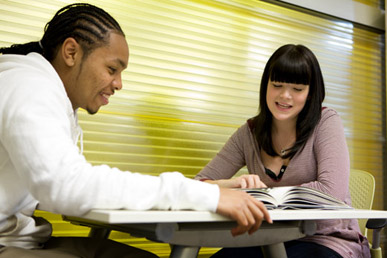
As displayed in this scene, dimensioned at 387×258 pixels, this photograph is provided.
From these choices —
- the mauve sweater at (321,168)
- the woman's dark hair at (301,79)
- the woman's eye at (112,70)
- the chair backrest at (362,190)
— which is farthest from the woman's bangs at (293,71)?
the woman's eye at (112,70)

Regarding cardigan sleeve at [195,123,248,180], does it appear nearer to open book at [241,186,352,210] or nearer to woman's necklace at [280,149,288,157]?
woman's necklace at [280,149,288,157]

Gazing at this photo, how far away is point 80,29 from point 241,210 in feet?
2.34

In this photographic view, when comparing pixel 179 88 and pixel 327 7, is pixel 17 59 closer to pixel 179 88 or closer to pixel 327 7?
pixel 179 88

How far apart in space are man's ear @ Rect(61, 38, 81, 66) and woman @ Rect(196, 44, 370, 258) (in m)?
0.67

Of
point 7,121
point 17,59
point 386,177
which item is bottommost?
point 386,177

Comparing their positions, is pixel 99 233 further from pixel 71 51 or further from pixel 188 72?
pixel 188 72

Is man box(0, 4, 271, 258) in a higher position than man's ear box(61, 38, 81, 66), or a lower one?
lower

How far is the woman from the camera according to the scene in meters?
1.71

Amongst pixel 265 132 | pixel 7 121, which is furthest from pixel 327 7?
pixel 7 121

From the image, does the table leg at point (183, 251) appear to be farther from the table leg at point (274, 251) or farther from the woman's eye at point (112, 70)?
the woman's eye at point (112, 70)

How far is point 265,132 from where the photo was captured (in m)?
2.05

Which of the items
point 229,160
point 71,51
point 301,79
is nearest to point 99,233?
point 229,160

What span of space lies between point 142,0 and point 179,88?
0.53m

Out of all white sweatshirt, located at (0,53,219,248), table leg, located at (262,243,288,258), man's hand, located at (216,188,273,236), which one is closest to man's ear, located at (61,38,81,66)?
white sweatshirt, located at (0,53,219,248)
